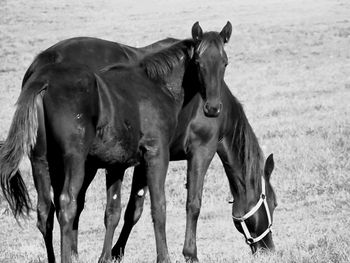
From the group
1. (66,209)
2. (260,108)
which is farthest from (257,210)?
(260,108)

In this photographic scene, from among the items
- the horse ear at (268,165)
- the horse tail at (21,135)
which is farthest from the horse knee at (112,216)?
the horse ear at (268,165)

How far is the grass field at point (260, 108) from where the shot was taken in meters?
9.09

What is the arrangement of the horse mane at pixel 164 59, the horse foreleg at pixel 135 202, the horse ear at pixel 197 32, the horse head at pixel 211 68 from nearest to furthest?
the horse head at pixel 211 68 → the horse ear at pixel 197 32 → the horse mane at pixel 164 59 → the horse foreleg at pixel 135 202

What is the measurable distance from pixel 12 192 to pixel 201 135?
238 centimetres

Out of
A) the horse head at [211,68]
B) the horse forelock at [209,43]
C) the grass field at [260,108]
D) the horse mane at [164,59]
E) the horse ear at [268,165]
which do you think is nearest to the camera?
the horse head at [211,68]

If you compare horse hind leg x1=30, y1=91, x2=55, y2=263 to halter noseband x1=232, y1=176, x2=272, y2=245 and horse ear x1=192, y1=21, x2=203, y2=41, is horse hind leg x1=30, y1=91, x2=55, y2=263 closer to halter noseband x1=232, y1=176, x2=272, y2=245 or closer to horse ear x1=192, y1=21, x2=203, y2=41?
horse ear x1=192, y1=21, x2=203, y2=41

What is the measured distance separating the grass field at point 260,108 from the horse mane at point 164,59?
1870 mm

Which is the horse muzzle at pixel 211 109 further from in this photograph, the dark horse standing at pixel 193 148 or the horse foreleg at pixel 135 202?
the horse foreleg at pixel 135 202

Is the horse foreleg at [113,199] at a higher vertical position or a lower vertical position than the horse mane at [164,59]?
lower

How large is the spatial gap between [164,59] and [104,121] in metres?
1.27

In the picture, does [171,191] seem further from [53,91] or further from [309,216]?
[53,91]

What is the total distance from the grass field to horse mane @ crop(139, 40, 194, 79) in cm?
187

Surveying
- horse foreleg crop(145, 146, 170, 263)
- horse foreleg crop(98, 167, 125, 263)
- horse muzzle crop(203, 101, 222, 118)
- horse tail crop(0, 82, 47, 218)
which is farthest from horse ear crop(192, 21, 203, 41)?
horse tail crop(0, 82, 47, 218)

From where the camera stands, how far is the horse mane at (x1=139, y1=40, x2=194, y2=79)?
7262mm
